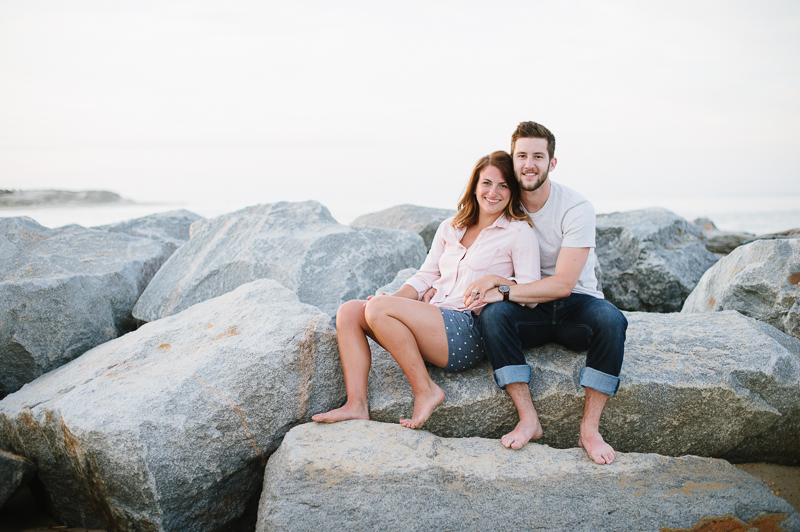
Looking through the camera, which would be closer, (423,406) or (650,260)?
(423,406)

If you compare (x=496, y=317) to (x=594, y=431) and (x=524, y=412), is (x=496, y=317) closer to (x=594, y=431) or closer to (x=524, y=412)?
(x=524, y=412)

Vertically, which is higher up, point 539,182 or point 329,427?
point 539,182

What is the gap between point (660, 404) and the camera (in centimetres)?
311

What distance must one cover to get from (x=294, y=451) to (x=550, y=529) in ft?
4.28

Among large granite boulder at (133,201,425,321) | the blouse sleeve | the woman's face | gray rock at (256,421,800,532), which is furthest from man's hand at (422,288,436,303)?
large granite boulder at (133,201,425,321)

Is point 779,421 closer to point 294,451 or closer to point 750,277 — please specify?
point 750,277

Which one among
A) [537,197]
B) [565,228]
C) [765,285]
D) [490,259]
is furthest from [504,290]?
[765,285]

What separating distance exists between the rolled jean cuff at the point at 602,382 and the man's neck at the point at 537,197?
1107 mm

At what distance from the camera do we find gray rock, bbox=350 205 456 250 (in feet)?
26.2

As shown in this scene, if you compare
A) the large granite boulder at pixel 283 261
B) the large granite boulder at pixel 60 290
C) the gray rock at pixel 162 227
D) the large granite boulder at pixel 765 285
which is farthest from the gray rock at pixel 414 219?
the large granite boulder at pixel 765 285

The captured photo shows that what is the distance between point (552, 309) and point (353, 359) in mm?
1302

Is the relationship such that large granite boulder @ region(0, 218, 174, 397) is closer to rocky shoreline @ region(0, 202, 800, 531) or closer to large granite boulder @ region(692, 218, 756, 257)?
rocky shoreline @ region(0, 202, 800, 531)

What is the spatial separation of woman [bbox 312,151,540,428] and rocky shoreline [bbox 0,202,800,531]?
5.8 inches

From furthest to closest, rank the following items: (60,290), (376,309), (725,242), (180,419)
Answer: (725,242) → (60,290) → (376,309) → (180,419)
